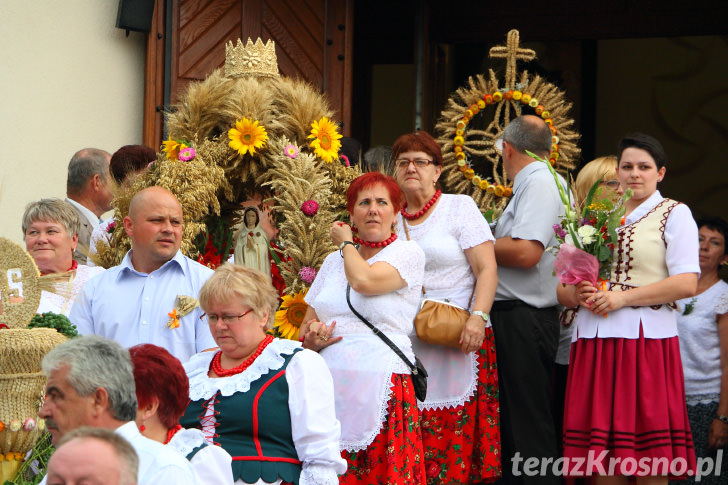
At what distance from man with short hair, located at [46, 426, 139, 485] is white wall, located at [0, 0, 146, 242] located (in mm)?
4926

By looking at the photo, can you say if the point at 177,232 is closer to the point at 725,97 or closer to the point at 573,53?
the point at 573,53

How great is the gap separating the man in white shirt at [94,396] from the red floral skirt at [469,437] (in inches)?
83.7

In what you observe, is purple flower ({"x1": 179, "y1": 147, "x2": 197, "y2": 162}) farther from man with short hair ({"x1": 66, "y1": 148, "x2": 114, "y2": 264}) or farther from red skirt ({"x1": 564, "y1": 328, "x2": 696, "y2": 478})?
red skirt ({"x1": 564, "y1": 328, "x2": 696, "y2": 478})

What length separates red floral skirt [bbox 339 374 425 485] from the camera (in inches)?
169

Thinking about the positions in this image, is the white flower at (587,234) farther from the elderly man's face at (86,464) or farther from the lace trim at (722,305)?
the elderly man's face at (86,464)

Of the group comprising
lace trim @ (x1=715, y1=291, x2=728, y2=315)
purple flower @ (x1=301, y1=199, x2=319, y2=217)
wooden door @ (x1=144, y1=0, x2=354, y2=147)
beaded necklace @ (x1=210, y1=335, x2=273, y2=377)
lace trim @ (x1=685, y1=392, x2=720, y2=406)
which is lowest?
lace trim @ (x1=685, y1=392, x2=720, y2=406)

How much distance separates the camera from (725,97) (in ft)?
34.3

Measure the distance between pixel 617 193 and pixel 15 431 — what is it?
115 inches

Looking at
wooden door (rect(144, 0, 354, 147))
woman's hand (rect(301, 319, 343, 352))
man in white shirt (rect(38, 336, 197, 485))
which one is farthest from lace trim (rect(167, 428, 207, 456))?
wooden door (rect(144, 0, 354, 147))

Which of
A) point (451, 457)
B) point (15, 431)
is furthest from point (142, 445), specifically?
point (451, 457)

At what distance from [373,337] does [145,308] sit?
3.17 feet

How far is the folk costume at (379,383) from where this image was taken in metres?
4.32

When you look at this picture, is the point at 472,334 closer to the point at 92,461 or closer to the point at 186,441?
the point at 186,441

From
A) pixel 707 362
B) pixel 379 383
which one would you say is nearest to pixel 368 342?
pixel 379 383
